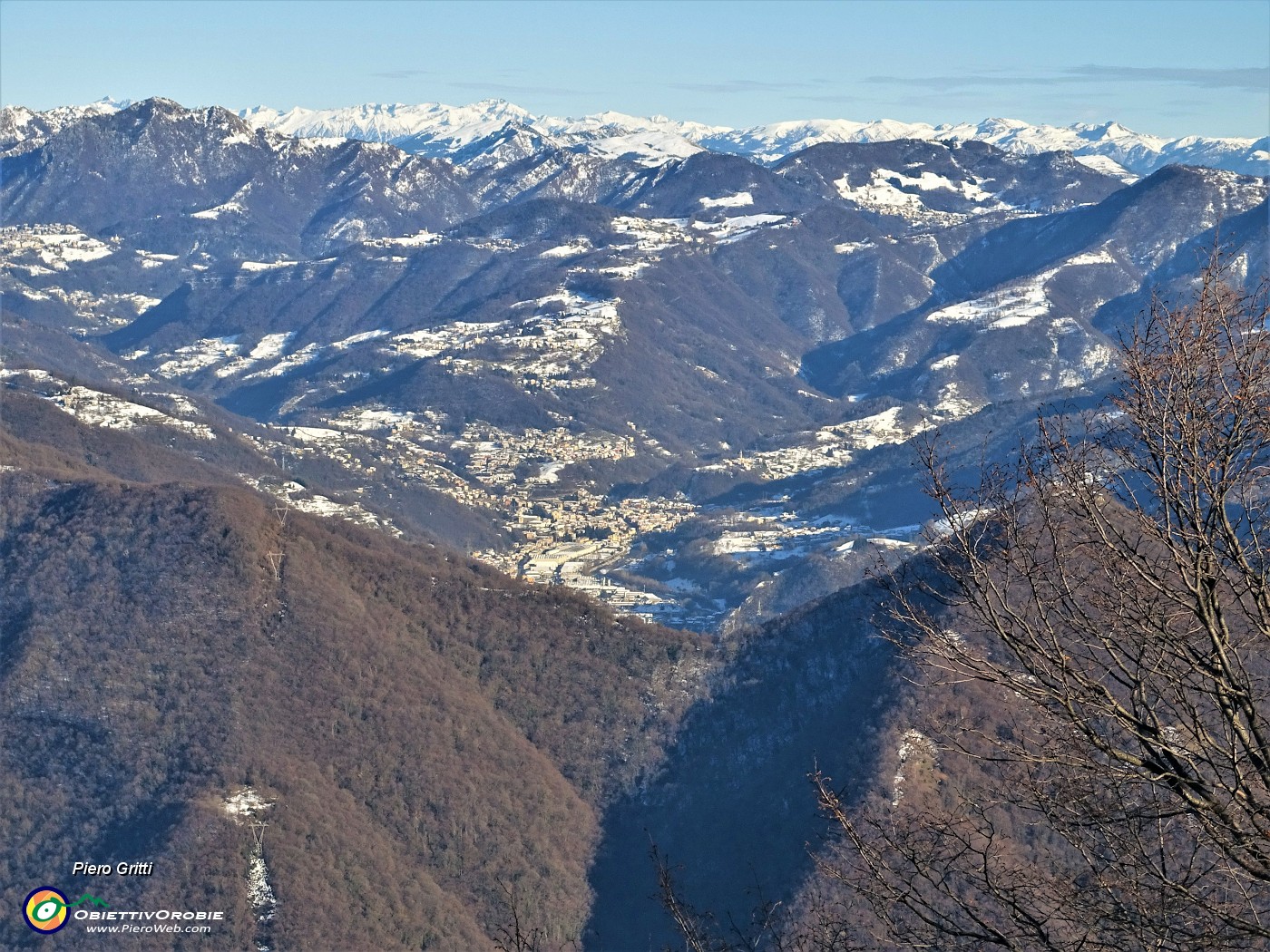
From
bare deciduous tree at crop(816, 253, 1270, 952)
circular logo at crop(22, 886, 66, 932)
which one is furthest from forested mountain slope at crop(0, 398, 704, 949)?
bare deciduous tree at crop(816, 253, 1270, 952)

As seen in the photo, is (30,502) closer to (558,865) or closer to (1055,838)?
(558,865)

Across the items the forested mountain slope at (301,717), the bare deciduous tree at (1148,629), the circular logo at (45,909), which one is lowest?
the circular logo at (45,909)

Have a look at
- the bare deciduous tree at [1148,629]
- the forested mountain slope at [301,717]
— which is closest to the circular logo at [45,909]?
the forested mountain slope at [301,717]

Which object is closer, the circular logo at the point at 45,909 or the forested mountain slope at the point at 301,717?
the circular logo at the point at 45,909

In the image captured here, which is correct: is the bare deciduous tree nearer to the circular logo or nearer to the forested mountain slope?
the forested mountain slope

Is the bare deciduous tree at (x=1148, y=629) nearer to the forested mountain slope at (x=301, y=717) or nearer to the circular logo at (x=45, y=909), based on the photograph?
the forested mountain slope at (x=301, y=717)

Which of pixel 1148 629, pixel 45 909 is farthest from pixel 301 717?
pixel 1148 629

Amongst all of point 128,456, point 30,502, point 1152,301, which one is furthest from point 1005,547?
point 128,456

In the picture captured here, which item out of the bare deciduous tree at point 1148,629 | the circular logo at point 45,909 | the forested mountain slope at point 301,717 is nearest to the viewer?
the bare deciduous tree at point 1148,629
